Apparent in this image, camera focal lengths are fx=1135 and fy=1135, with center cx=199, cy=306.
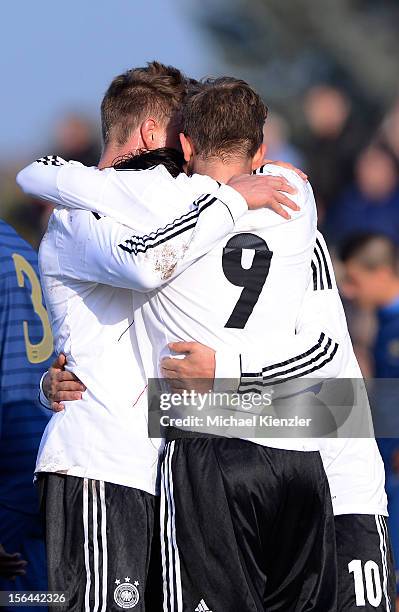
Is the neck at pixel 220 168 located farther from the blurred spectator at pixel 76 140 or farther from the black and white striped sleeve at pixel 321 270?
the blurred spectator at pixel 76 140

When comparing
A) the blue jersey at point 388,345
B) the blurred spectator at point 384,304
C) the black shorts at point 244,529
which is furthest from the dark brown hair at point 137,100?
the blue jersey at point 388,345

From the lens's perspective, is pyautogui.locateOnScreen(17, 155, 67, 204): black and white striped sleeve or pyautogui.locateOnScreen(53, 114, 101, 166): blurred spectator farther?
pyautogui.locateOnScreen(53, 114, 101, 166): blurred spectator

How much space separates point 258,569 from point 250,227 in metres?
0.91

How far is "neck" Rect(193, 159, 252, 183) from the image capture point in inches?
121

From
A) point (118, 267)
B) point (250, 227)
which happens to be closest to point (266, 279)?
point (250, 227)

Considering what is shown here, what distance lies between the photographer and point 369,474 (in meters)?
3.34

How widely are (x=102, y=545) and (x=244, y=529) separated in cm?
37

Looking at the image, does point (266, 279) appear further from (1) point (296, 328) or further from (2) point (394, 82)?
(2) point (394, 82)

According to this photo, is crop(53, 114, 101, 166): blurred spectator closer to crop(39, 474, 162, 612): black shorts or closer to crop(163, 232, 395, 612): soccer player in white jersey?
crop(163, 232, 395, 612): soccer player in white jersey

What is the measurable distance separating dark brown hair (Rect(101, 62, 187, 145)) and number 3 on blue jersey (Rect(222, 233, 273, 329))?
21.9 inches

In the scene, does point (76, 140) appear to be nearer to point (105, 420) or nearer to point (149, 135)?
point (149, 135)

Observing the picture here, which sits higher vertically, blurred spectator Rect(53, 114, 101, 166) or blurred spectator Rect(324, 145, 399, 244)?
blurred spectator Rect(53, 114, 101, 166)

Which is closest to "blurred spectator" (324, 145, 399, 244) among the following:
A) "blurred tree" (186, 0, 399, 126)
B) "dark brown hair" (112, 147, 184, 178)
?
"blurred tree" (186, 0, 399, 126)

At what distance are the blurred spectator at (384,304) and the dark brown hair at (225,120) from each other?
2.55m
